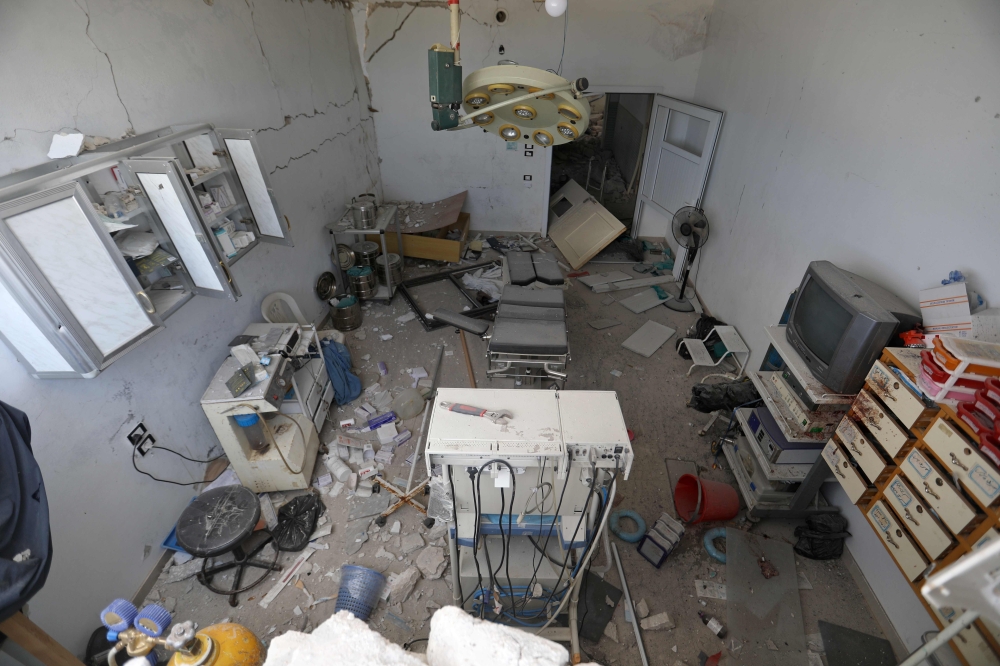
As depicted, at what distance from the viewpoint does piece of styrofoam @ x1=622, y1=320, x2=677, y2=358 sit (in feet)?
14.4

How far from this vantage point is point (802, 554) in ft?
8.86

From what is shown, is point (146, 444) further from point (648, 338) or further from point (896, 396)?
point (648, 338)

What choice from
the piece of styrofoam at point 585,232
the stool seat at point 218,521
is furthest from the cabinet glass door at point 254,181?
the piece of styrofoam at point 585,232

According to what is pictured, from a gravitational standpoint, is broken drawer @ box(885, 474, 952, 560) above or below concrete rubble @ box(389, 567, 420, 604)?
above

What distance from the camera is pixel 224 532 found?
2377 mm

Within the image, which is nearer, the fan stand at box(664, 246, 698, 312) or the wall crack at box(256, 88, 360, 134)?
the wall crack at box(256, 88, 360, 134)

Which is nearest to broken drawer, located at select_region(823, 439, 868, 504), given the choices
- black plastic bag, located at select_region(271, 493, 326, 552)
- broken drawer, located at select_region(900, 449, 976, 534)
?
broken drawer, located at select_region(900, 449, 976, 534)

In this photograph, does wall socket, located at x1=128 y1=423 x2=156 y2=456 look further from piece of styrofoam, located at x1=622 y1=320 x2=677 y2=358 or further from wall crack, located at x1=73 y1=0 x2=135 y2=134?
piece of styrofoam, located at x1=622 y1=320 x2=677 y2=358

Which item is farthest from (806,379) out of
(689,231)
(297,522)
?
(297,522)

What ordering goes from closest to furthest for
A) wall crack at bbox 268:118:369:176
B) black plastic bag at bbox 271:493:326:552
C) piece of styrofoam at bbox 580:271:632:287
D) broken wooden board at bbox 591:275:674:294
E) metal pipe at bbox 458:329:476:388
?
black plastic bag at bbox 271:493:326:552 → wall crack at bbox 268:118:369:176 → metal pipe at bbox 458:329:476:388 → broken wooden board at bbox 591:275:674:294 → piece of styrofoam at bbox 580:271:632:287

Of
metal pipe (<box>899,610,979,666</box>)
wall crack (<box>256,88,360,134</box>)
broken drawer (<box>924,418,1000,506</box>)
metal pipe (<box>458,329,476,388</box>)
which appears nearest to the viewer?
metal pipe (<box>899,610,979,666</box>)

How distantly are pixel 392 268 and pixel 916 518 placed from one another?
15.7 ft

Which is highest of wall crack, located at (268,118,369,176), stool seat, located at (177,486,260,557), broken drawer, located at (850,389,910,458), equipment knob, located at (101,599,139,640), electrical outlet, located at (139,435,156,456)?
wall crack, located at (268,118,369,176)

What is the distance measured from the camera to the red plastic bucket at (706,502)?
2.76 m
